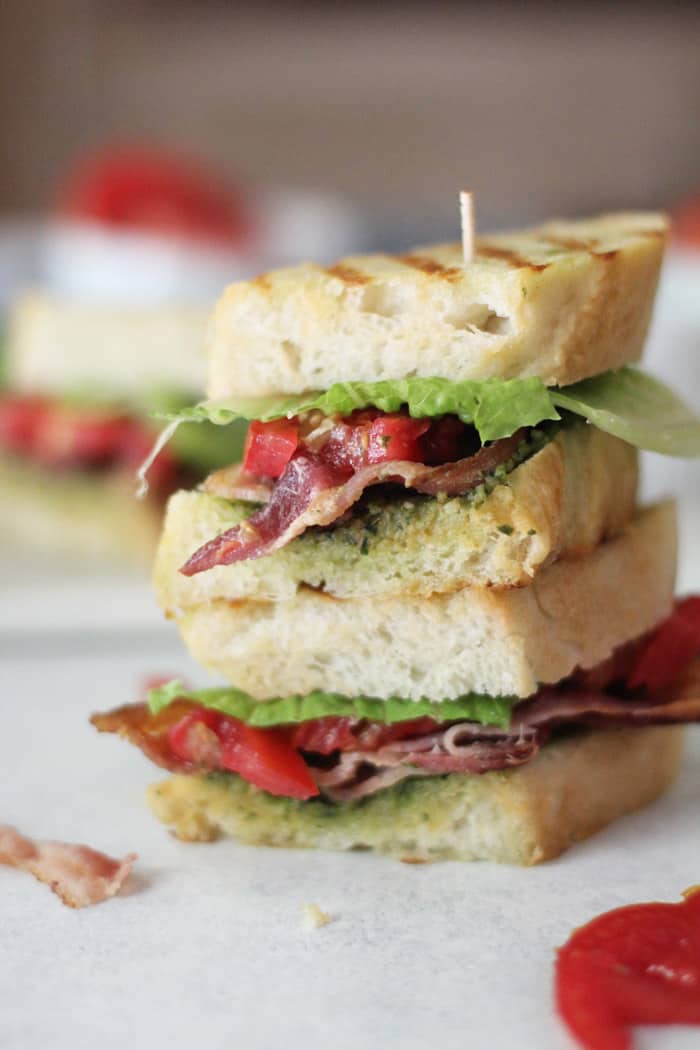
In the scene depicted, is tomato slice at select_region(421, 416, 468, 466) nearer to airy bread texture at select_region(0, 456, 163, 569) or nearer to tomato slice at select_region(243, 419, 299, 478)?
tomato slice at select_region(243, 419, 299, 478)

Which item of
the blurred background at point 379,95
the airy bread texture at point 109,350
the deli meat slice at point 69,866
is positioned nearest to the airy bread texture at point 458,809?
the deli meat slice at point 69,866

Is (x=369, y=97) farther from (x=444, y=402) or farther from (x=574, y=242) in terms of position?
(x=444, y=402)

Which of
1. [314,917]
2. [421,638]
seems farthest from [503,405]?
[314,917]

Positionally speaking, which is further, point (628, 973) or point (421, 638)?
point (421, 638)

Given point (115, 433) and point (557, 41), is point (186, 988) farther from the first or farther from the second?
point (557, 41)

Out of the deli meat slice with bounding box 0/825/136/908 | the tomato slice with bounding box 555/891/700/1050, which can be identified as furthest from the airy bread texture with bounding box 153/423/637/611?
the tomato slice with bounding box 555/891/700/1050

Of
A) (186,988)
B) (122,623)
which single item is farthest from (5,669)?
(186,988)
